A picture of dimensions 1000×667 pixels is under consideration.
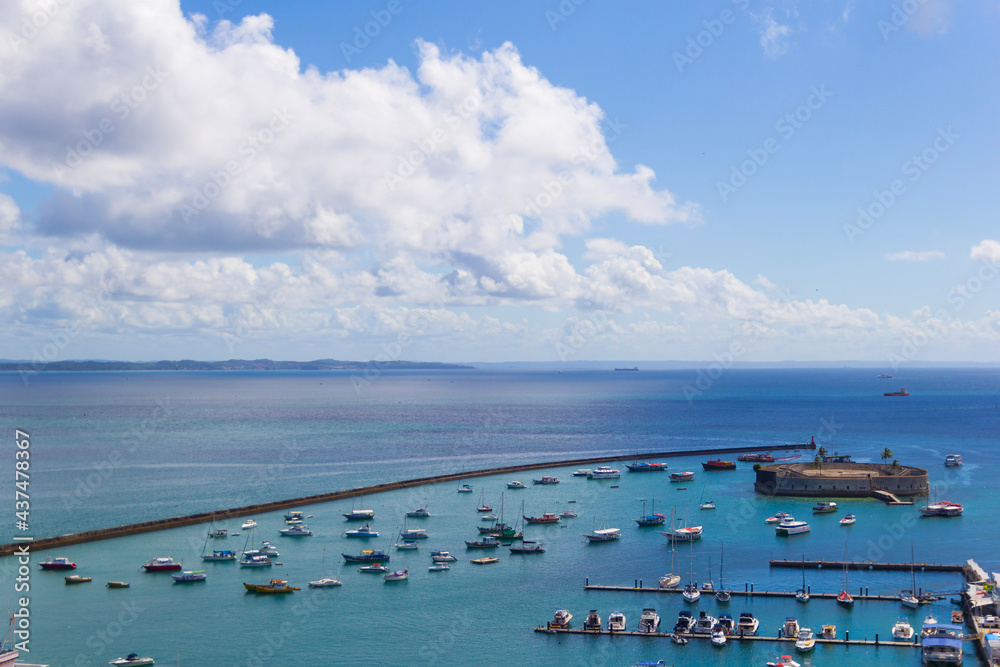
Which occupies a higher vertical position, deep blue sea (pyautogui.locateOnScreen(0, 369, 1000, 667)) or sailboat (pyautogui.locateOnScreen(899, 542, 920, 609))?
sailboat (pyautogui.locateOnScreen(899, 542, 920, 609))

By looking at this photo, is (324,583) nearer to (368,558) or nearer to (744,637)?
(368,558)

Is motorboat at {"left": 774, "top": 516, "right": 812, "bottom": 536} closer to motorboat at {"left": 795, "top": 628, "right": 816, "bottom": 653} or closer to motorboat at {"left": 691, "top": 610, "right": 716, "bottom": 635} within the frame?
motorboat at {"left": 691, "top": 610, "right": 716, "bottom": 635}

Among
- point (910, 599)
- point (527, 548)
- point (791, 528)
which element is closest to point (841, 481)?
point (791, 528)

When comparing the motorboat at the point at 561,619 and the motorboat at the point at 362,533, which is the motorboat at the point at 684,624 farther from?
the motorboat at the point at 362,533

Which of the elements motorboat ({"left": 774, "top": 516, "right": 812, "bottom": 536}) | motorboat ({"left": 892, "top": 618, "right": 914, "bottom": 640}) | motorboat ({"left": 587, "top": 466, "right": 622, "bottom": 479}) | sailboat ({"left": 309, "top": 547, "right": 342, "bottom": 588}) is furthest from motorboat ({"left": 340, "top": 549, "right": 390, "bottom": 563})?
motorboat ({"left": 587, "top": 466, "right": 622, "bottom": 479})

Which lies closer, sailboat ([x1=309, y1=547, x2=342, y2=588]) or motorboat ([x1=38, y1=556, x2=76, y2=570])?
sailboat ([x1=309, y1=547, x2=342, y2=588])

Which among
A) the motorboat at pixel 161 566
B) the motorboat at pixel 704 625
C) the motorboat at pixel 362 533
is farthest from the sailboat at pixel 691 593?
the motorboat at pixel 161 566
